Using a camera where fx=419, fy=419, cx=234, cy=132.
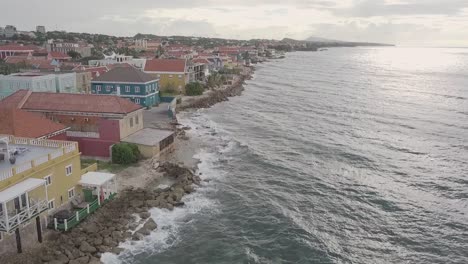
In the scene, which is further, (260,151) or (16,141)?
(260,151)

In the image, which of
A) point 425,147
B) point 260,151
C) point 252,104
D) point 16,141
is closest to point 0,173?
point 16,141

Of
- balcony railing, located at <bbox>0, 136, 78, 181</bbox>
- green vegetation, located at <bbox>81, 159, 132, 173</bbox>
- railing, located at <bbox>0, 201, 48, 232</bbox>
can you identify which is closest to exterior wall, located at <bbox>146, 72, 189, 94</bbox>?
green vegetation, located at <bbox>81, 159, 132, 173</bbox>

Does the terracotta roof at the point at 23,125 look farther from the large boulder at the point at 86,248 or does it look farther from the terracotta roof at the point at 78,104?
the large boulder at the point at 86,248

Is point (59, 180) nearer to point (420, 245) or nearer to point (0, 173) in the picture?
point (0, 173)

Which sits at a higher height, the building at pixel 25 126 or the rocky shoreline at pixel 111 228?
the building at pixel 25 126

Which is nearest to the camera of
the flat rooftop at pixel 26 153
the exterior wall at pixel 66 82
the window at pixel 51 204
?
the flat rooftop at pixel 26 153

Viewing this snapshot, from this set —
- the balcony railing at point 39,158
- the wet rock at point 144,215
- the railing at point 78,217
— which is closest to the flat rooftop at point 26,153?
the balcony railing at point 39,158
